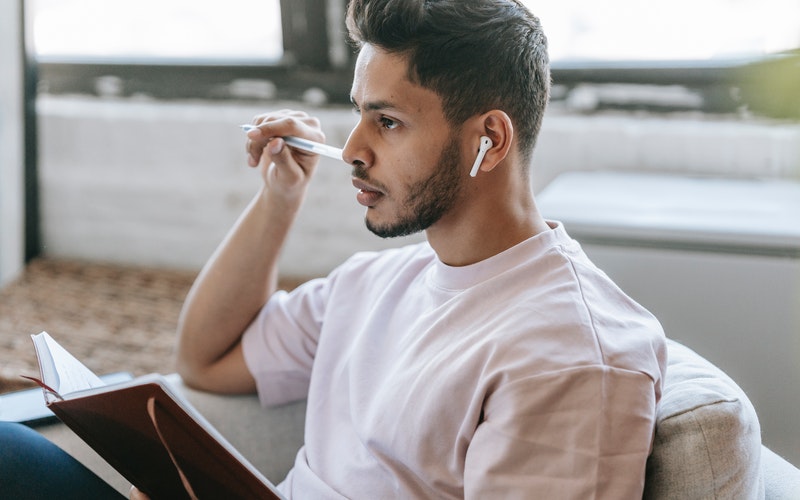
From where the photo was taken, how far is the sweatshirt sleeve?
2.76 feet

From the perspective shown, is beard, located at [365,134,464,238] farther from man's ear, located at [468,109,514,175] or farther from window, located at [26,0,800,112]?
window, located at [26,0,800,112]

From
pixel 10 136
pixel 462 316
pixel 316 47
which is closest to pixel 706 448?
pixel 462 316

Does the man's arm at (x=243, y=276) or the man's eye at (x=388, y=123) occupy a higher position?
the man's eye at (x=388, y=123)

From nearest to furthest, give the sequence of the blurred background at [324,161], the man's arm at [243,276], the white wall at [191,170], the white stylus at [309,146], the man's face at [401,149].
Answer: 1. the man's face at [401,149]
2. the white stylus at [309,146]
3. the man's arm at [243,276]
4. the blurred background at [324,161]
5. the white wall at [191,170]

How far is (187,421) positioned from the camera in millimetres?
939

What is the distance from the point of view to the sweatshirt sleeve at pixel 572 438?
840 mm

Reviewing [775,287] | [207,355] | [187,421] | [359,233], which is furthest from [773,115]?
[187,421]

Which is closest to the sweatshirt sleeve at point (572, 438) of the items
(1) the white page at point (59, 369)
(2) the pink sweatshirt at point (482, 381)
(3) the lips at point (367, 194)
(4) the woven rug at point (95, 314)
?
(2) the pink sweatshirt at point (482, 381)

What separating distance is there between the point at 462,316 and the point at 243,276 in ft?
1.53

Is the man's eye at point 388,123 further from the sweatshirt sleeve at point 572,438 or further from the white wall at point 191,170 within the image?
the white wall at point 191,170

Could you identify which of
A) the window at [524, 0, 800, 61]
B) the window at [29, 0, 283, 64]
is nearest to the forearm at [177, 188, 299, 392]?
the window at [524, 0, 800, 61]

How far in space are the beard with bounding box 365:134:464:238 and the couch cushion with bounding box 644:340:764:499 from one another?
340 mm

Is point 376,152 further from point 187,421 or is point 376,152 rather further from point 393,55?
point 187,421

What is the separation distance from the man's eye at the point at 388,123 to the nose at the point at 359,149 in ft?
0.09
